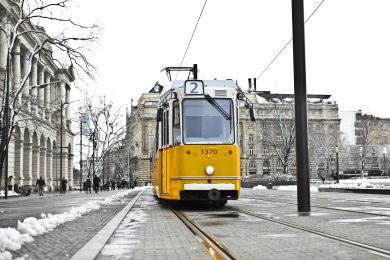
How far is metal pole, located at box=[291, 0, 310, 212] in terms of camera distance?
1553cm

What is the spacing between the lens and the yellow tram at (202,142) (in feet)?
54.1

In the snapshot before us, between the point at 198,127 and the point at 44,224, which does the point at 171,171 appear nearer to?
the point at 198,127

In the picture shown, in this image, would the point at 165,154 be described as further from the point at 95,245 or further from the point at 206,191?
the point at 95,245

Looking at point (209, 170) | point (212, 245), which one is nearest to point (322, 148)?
point (209, 170)

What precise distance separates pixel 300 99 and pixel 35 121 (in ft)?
110

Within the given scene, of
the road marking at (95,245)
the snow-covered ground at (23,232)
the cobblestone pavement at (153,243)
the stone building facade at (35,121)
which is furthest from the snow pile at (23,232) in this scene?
the stone building facade at (35,121)

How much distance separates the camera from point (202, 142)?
16750mm

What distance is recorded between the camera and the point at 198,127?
16.9 meters

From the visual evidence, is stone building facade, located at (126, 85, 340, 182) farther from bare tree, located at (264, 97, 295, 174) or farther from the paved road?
the paved road

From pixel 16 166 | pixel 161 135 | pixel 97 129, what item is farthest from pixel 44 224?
pixel 97 129

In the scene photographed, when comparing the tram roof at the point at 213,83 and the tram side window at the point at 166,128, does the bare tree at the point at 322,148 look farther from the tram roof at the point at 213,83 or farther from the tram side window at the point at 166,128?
the tram roof at the point at 213,83

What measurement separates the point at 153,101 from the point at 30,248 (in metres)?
119

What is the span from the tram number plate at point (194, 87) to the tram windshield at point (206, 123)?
0.24 m

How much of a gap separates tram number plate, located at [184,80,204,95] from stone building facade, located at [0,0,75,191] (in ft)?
64.4
